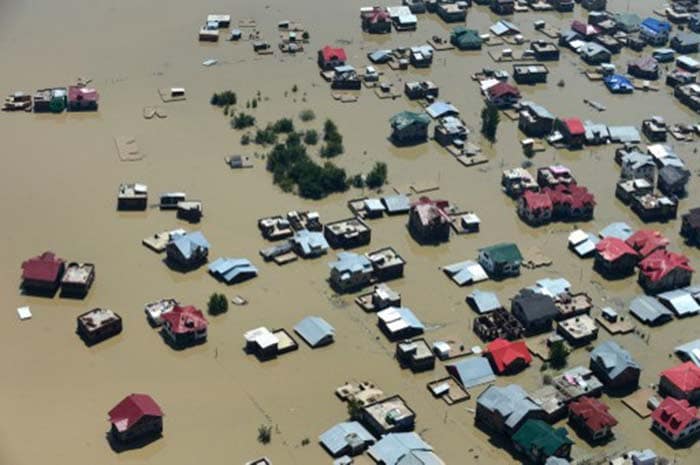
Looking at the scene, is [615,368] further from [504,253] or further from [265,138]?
[265,138]

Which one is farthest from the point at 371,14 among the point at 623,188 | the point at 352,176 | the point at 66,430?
the point at 66,430

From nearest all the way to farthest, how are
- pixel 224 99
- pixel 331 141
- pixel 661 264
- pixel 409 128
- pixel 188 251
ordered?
1. pixel 188 251
2. pixel 661 264
3. pixel 331 141
4. pixel 409 128
5. pixel 224 99

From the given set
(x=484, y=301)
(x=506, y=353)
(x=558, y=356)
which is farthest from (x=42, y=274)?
(x=558, y=356)

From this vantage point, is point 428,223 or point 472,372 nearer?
point 472,372

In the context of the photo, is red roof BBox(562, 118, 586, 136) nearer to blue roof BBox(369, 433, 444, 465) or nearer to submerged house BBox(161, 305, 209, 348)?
submerged house BBox(161, 305, 209, 348)

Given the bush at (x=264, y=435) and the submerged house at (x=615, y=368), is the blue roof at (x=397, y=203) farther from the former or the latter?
the bush at (x=264, y=435)

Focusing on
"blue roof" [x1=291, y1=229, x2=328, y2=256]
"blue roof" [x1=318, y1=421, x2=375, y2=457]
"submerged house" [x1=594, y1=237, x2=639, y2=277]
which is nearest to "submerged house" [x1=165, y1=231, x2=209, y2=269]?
"blue roof" [x1=291, y1=229, x2=328, y2=256]
